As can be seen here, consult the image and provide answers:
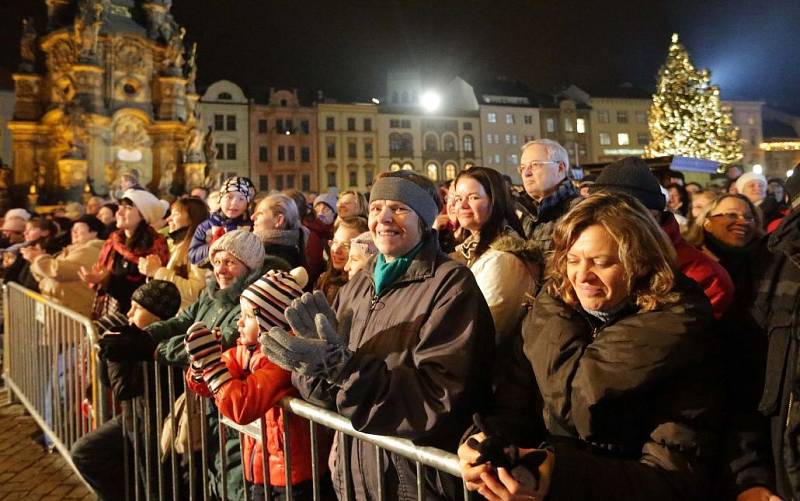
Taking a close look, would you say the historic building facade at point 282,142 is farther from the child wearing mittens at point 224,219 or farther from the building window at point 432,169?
the child wearing mittens at point 224,219

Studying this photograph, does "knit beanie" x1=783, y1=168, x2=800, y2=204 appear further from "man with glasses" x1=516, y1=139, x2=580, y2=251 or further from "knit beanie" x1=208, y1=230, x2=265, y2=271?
"knit beanie" x1=208, y1=230, x2=265, y2=271

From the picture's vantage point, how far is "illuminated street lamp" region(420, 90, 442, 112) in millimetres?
71812

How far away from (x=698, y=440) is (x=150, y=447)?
3.73m

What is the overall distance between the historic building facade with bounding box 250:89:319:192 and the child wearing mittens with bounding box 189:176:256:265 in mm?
56661

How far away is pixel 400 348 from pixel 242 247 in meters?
1.86

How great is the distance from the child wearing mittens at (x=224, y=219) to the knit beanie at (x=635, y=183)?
366 centimetres

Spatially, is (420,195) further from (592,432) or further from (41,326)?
(41,326)

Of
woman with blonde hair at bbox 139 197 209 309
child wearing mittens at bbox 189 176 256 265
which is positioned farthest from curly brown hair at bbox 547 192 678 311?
child wearing mittens at bbox 189 176 256 265

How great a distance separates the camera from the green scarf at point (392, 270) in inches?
111

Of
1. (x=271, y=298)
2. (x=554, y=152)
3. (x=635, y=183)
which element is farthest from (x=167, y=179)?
(x=635, y=183)

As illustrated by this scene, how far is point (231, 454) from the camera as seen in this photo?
353cm

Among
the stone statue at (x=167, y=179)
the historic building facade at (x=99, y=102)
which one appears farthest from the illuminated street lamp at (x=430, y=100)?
the stone statue at (x=167, y=179)

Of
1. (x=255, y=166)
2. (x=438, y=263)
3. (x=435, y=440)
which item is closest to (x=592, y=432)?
(x=435, y=440)

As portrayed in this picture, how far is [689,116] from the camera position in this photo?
25.5m
